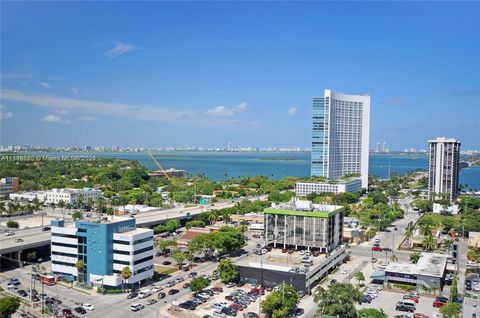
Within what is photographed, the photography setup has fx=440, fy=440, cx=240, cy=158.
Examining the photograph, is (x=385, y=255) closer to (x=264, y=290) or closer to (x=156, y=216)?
(x=264, y=290)

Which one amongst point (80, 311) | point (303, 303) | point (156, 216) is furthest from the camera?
point (156, 216)

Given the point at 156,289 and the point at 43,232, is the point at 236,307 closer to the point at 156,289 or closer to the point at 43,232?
the point at 156,289

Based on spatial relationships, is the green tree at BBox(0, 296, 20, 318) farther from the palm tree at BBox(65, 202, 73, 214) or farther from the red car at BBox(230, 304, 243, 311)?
the palm tree at BBox(65, 202, 73, 214)

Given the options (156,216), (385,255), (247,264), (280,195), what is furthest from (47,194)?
(385,255)

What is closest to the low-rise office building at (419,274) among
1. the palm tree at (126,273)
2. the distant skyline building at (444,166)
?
the palm tree at (126,273)

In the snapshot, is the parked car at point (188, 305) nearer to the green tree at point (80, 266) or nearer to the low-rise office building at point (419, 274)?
the green tree at point (80, 266)
